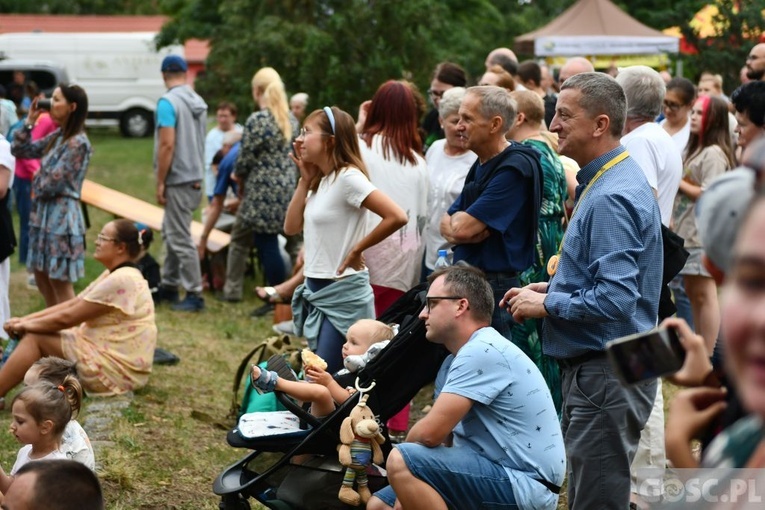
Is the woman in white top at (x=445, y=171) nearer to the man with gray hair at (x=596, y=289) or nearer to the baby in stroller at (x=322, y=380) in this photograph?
the baby in stroller at (x=322, y=380)

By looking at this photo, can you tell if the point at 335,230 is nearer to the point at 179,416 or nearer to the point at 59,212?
the point at 179,416

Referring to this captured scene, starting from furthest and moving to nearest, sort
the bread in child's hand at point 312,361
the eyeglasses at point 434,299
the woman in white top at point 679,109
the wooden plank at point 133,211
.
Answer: the wooden plank at point 133,211 < the woman in white top at point 679,109 < the bread in child's hand at point 312,361 < the eyeglasses at point 434,299

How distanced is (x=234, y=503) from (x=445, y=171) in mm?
2702

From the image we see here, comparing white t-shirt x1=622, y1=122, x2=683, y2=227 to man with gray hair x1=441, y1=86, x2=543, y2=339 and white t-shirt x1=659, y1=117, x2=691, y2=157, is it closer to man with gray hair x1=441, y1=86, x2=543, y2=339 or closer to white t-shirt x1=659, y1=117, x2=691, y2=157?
man with gray hair x1=441, y1=86, x2=543, y2=339

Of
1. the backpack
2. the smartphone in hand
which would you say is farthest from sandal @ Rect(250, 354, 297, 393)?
the smartphone in hand

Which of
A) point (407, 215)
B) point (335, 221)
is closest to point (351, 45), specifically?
point (407, 215)

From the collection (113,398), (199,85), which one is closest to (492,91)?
(113,398)

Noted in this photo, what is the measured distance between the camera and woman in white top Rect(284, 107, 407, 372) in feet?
18.2

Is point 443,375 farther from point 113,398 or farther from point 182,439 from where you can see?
point 113,398

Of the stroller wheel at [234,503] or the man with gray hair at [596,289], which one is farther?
the stroller wheel at [234,503]

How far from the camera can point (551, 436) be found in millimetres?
4059

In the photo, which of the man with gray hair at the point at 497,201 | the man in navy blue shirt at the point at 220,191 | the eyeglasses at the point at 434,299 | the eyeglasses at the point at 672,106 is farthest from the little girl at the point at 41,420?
the man in navy blue shirt at the point at 220,191

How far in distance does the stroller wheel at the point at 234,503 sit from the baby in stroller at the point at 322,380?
1.55 ft

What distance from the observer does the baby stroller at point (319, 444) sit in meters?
4.52
